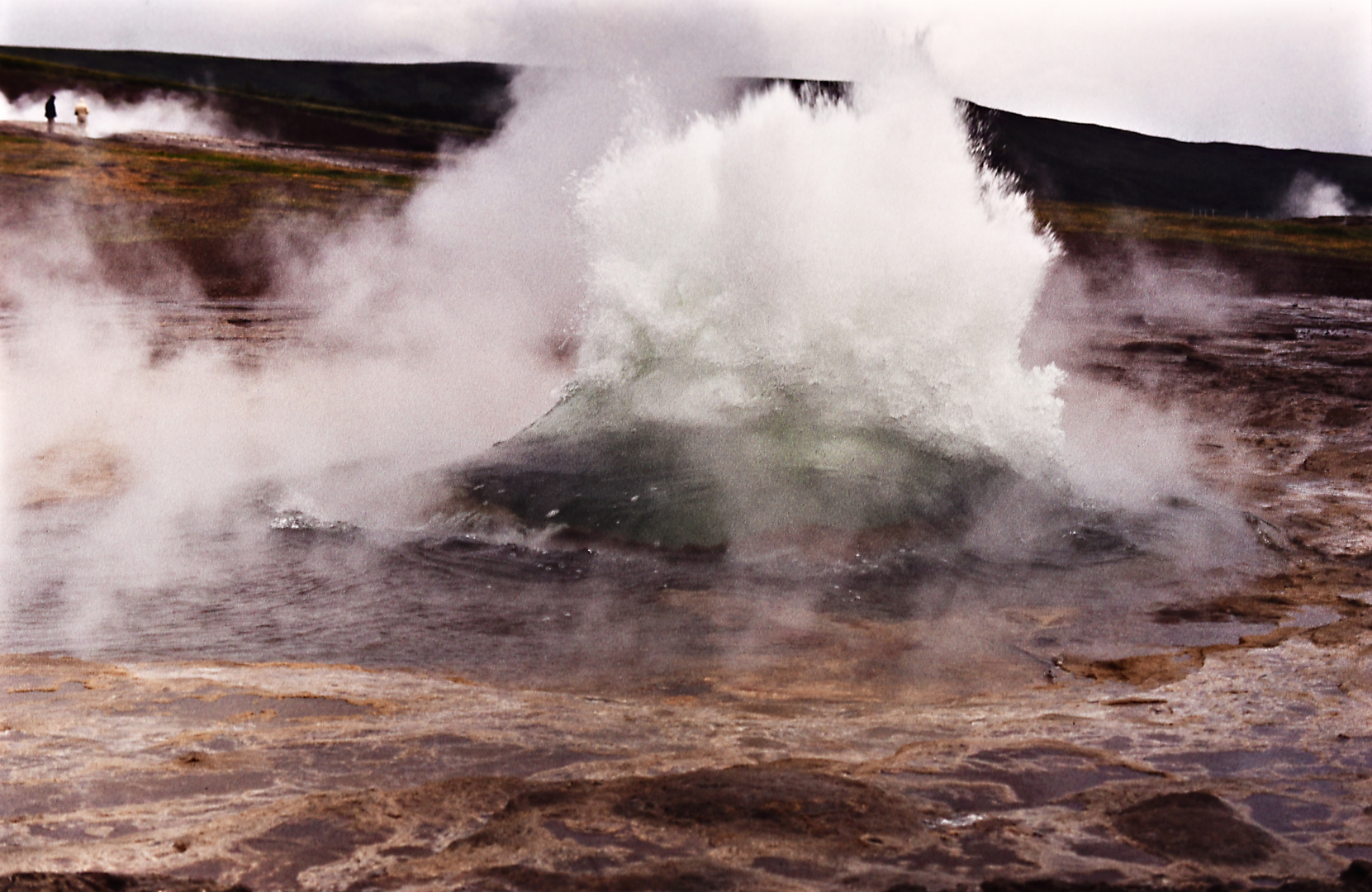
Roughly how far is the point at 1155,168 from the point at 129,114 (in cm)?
4219

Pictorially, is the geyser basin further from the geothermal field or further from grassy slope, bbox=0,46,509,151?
grassy slope, bbox=0,46,509,151

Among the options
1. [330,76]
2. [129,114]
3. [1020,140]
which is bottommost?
[129,114]

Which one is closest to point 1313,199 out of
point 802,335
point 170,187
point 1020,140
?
point 1020,140

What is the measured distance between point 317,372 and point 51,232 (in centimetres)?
1012

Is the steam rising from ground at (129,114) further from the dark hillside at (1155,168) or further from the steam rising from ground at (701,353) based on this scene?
the dark hillside at (1155,168)

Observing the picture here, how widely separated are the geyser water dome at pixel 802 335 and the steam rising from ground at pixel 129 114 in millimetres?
26896

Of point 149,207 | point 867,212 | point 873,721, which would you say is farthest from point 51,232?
point 873,721

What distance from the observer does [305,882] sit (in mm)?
2906

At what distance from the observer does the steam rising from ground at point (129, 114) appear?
3341 cm

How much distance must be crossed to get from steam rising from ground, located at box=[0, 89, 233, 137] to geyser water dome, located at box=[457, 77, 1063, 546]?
88.2 ft

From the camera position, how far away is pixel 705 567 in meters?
5.92

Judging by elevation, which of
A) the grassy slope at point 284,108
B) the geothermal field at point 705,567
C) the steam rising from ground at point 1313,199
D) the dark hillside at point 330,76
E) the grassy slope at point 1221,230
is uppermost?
the dark hillside at point 330,76

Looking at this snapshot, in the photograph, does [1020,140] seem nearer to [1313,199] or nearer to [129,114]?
[1313,199]

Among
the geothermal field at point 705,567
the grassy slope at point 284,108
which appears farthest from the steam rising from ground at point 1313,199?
the geothermal field at point 705,567
